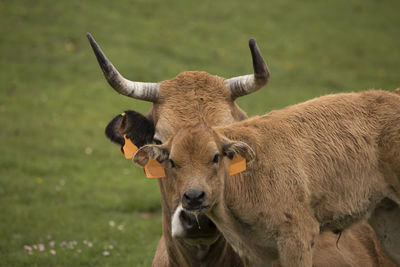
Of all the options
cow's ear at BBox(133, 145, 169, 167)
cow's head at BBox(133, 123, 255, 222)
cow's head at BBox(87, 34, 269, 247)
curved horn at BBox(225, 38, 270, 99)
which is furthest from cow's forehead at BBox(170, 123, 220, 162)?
curved horn at BBox(225, 38, 270, 99)

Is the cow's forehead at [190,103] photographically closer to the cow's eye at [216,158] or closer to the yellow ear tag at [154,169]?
the yellow ear tag at [154,169]

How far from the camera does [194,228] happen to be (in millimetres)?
6035

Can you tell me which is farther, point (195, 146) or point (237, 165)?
point (237, 165)

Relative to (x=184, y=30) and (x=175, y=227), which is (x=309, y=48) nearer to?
(x=184, y=30)

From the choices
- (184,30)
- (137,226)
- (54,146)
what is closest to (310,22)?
(184,30)

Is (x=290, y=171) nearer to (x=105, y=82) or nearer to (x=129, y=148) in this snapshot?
(x=129, y=148)

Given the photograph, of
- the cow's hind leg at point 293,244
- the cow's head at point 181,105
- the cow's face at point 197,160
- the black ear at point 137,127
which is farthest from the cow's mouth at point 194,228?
the black ear at point 137,127

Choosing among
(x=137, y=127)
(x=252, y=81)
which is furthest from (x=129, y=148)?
(x=252, y=81)

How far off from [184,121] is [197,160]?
1.02 m

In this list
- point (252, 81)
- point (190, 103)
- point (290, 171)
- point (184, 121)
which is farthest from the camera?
→ point (252, 81)

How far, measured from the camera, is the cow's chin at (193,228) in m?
5.89

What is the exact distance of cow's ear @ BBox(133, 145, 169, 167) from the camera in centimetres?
551

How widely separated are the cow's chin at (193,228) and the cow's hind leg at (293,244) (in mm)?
871

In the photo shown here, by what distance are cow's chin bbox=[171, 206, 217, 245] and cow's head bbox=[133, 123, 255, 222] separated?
342mm
